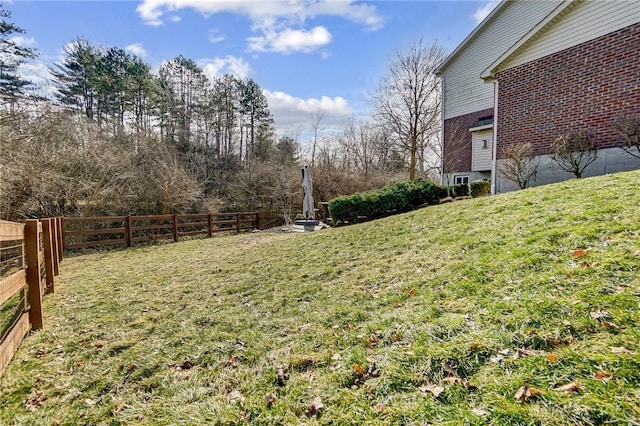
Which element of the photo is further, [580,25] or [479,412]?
[580,25]

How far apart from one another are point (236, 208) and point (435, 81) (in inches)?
542

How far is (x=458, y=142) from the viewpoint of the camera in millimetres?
14875

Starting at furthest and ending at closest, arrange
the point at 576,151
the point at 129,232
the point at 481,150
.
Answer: the point at 481,150, the point at 129,232, the point at 576,151

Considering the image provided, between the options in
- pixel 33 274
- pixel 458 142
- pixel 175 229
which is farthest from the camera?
pixel 458 142

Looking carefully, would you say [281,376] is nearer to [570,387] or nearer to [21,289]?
[570,387]

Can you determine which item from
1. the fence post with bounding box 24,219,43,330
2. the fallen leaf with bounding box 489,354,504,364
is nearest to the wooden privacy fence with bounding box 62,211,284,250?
the fence post with bounding box 24,219,43,330

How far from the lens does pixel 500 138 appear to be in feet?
29.9

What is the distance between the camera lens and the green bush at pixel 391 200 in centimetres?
982

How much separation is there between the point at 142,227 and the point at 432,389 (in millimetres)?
11412

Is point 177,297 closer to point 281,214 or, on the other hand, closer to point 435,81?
point 281,214

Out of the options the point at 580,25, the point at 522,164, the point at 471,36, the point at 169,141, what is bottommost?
the point at 522,164

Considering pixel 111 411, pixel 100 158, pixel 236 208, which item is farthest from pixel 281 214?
pixel 111 411

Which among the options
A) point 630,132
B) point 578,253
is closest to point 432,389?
point 578,253

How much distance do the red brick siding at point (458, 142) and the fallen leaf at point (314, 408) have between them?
14.7m
